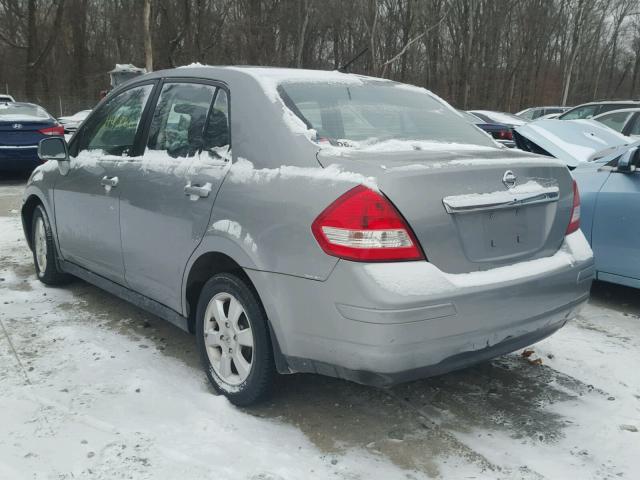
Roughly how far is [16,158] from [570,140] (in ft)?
31.8

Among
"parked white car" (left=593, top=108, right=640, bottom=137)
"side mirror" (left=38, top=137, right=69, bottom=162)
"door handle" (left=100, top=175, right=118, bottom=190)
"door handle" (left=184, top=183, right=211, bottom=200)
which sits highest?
"parked white car" (left=593, top=108, right=640, bottom=137)

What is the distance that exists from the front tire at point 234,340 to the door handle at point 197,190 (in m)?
0.42

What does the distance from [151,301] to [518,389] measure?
85.5 inches

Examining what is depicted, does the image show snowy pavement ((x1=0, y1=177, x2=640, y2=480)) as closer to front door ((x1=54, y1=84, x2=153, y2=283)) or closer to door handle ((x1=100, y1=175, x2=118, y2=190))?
front door ((x1=54, y1=84, x2=153, y2=283))

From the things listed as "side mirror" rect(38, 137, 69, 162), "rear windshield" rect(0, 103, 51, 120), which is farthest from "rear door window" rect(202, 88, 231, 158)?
"rear windshield" rect(0, 103, 51, 120)

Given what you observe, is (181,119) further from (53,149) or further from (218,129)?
(53,149)

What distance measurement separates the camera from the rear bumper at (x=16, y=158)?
440 inches

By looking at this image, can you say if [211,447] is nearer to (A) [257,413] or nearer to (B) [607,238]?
(A) [257,413]

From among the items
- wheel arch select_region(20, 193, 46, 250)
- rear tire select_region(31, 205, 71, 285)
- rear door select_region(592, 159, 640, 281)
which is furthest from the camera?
wheel arch select_region(20, 193, 46, 250)

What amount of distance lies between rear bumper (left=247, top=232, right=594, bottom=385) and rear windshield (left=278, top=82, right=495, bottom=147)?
76 centimetres

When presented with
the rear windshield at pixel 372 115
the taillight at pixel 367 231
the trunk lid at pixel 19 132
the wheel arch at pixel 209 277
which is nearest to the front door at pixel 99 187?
the wheel arch at pixel 209 277

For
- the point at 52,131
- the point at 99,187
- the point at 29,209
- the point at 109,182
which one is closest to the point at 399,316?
→ the point at 109,182

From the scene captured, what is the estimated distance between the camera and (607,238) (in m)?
4.78

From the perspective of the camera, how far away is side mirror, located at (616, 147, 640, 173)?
15.3 ft
